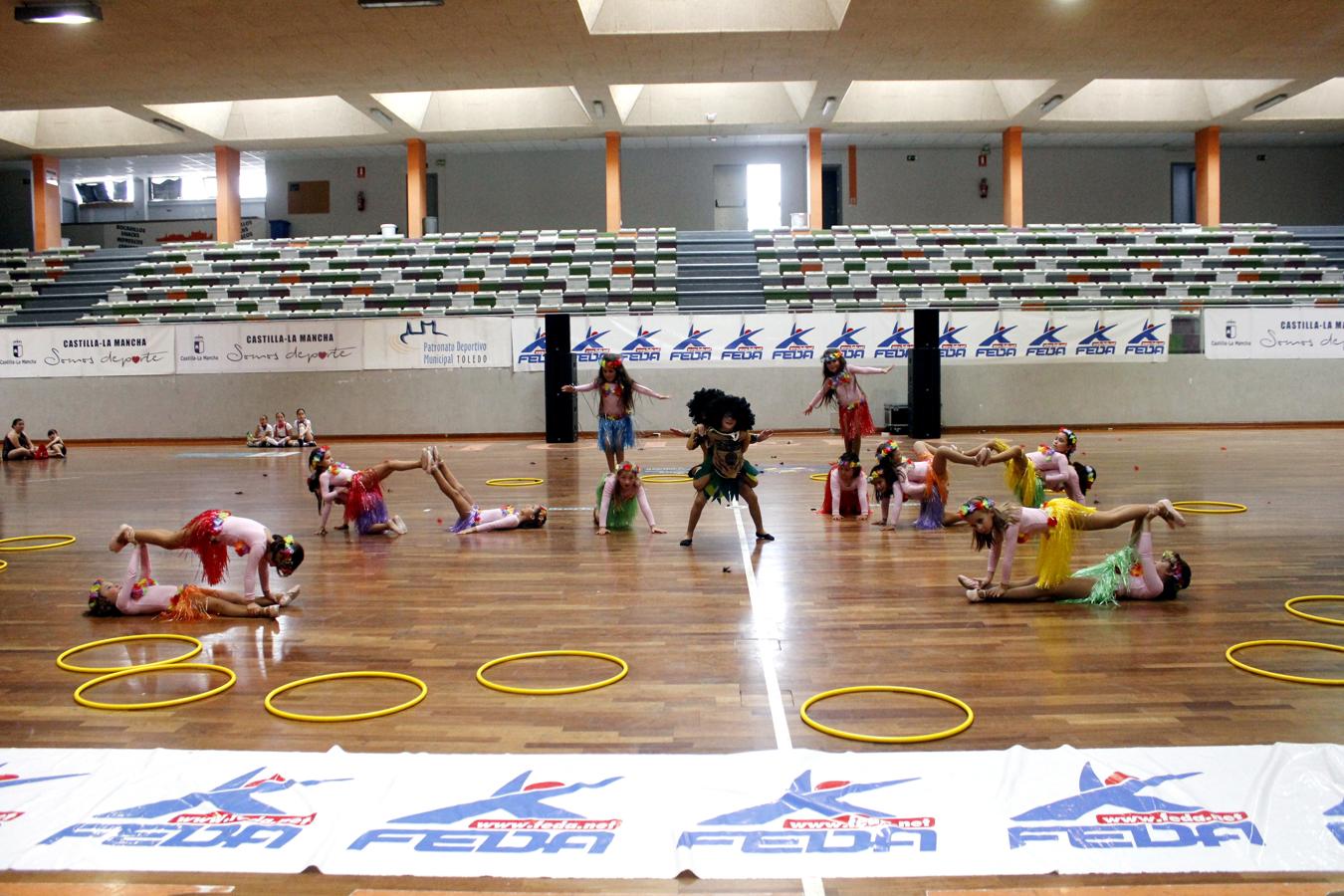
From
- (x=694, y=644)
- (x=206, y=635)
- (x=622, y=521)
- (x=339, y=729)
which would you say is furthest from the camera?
(x=622, y=521)

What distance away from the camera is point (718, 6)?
15.6 m

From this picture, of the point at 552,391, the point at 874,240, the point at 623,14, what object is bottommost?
the point at 552,391

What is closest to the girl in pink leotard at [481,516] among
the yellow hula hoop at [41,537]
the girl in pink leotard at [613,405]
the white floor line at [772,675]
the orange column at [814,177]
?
the white floor line at [772,675]

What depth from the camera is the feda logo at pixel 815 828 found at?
8.09 ft

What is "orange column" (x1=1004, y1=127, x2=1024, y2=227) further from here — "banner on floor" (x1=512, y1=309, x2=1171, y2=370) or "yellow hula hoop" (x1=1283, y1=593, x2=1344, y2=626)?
"yellow hula hoop" (x1=1283, y1=593, x2=1344, y2=626)

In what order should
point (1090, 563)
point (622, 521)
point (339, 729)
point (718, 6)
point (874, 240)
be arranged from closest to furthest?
point (339, 729) < point (1090, 563) < point (622, 521) < point (718, 6) < point (874, 240)

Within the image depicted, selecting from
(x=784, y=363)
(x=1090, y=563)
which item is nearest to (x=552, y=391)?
(x=784, y=363)

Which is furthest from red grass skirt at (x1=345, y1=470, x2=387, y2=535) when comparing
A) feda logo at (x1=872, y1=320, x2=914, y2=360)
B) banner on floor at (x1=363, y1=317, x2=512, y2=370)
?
feda logo at (x1=872, y1=320, x2=914, y2=360)

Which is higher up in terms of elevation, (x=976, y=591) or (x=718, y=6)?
(x=718, y=6)

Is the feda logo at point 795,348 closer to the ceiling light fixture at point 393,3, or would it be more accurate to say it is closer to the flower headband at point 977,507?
the ceiling light fixture at point 393,3

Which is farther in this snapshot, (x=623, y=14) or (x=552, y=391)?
(x=552, y=391)

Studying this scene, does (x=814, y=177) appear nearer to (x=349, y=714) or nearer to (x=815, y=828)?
(x=349, y=714)

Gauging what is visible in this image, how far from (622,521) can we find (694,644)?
10.4 ft

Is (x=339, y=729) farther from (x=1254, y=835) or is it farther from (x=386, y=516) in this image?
(x=386, y=516)
